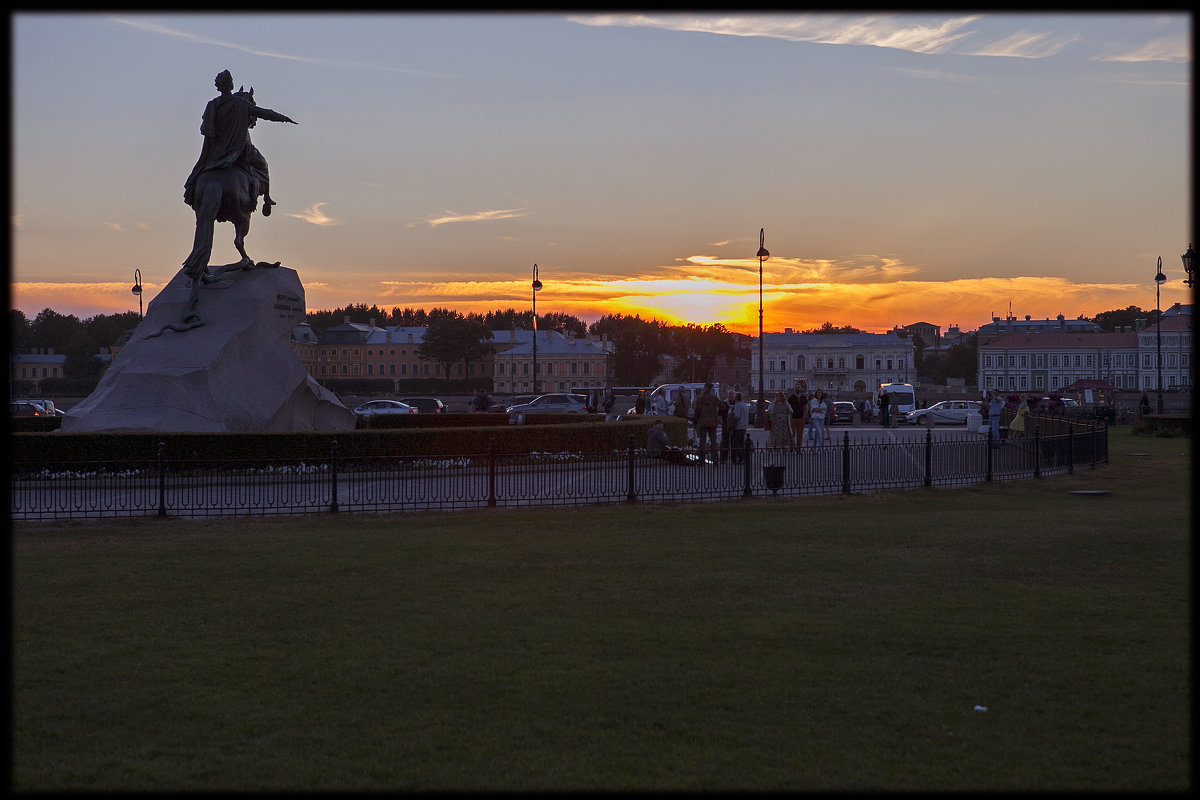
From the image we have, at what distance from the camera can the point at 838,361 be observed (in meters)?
124

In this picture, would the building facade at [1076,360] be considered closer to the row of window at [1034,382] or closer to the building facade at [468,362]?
the row of window at [1034,382]

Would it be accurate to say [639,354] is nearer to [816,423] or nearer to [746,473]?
[816,423]

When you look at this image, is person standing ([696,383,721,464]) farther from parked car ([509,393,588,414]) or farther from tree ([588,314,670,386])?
tree ([588,314,670,386])

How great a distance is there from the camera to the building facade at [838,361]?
123 m

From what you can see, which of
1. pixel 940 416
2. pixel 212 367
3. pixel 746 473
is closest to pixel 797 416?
pixel 746 473

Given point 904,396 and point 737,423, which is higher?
point 904,396

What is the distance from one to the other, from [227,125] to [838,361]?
360 feet

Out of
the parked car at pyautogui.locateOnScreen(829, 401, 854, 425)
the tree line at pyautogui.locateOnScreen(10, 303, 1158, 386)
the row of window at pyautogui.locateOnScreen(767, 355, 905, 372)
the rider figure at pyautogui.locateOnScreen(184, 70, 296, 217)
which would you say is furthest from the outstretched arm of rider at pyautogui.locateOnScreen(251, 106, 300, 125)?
the row of window at pyautogui.locateOnScreen(767, 355, 905, 372)

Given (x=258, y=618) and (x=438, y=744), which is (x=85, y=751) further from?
(x=258, y=618)

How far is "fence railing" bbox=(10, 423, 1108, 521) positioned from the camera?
49.3ft

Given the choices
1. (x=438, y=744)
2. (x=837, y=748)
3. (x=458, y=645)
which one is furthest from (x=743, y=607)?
(x=438, y=744)

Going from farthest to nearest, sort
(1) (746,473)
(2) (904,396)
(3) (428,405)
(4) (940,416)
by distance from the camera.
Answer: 1. (2) (904,396)
2. (3) (428,405)
3. (4) (940,416)
4. (1) (746,473)

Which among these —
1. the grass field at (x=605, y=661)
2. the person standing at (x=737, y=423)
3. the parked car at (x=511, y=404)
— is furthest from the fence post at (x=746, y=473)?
the parked car at (x=511, y=404)

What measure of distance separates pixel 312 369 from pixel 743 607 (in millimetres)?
119735
